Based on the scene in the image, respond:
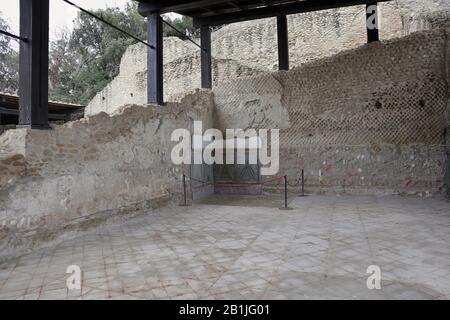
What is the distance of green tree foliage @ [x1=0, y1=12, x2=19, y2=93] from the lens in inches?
960

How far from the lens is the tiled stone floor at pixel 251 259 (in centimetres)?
327

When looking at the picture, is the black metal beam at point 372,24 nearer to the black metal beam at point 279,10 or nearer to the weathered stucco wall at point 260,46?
the black metal beam at point 279,10

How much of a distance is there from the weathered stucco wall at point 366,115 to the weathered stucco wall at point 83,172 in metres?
3.41

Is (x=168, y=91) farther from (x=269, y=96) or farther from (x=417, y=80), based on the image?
(x=417, y=80)

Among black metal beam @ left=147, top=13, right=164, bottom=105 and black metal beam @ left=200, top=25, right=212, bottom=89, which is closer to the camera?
black metal beam @ left=147, top=13, right=164, bottom=105

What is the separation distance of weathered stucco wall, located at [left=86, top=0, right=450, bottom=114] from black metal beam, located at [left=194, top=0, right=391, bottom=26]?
10.0 feet

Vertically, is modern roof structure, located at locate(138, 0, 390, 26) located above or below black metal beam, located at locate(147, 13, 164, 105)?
above

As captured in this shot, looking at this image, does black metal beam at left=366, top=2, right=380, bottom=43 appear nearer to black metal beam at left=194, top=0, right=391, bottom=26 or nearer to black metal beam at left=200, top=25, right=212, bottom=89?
black metal beam at left=194, top=0, right=391, bottom=26

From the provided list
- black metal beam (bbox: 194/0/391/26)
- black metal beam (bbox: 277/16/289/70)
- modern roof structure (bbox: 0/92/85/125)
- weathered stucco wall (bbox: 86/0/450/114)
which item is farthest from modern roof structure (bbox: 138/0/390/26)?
modern roof structure (bbox: 0/92/85/125)

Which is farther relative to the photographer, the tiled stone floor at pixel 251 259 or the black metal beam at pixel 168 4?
the black metal beam at pixel 168 4

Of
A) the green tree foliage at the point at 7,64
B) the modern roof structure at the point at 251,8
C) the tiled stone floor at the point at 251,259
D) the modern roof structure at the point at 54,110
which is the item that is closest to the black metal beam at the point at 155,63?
the modern roof structure at the point at 251,8

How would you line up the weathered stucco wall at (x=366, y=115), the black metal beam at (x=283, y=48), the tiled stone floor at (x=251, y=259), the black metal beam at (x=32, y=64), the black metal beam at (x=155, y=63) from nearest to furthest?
the tiled stone floor at (x=251, y=259) < the black metal beam at (x=32, y=64) < the black metal beam at (x=155, y=63) < the weathered stucco wall at (x=366, y=115) < the black metal beam at (x=283, y=48)

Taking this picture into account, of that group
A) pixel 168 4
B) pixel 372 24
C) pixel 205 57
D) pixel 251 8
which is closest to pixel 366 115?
pixel 372 24
